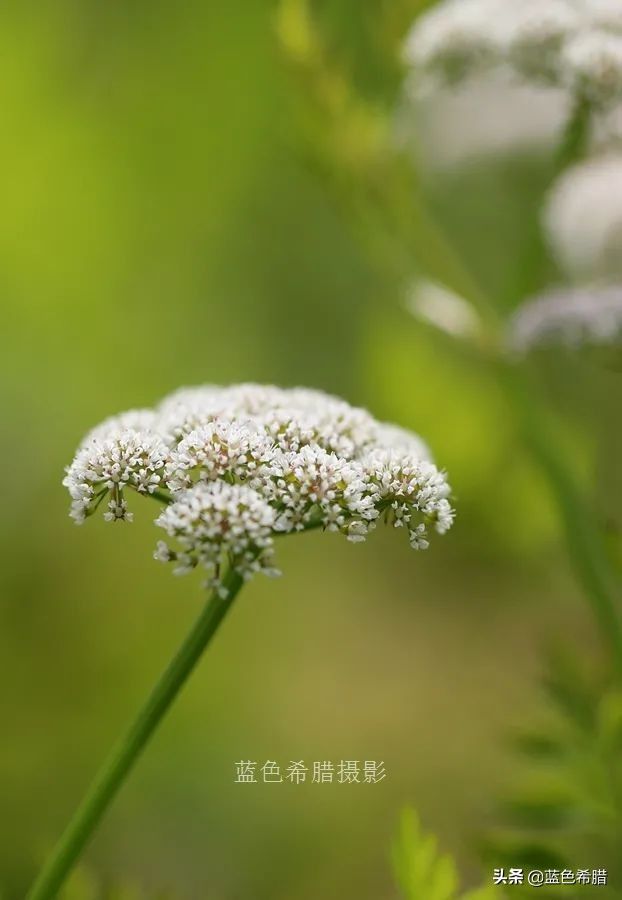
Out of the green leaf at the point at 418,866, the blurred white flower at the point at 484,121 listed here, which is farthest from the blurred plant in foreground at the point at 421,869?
the blurred white flower at the point at 484,121

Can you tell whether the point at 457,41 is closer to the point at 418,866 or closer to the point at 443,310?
the point at 443,310

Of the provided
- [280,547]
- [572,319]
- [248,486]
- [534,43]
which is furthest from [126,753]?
[280,547]

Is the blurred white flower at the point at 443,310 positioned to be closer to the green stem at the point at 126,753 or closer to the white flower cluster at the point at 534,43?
the white flower cluster at the point at 534,43

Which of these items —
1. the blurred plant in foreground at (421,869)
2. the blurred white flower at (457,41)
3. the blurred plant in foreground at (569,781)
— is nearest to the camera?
the blurred plant in foreground at (421,869)

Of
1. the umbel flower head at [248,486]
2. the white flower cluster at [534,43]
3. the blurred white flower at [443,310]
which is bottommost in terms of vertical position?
the umbel flower head at [248,486]

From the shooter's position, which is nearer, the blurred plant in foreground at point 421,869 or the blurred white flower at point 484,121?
the blurred plant in foreground at point 421,869

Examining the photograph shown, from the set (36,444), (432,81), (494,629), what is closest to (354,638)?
(494,629)
